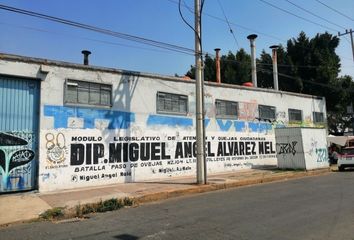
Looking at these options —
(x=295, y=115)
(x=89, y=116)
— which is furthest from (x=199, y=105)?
(x=295, y=115)

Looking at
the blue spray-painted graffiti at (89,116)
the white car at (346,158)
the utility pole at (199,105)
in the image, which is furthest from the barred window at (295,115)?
the blue spray-painted graffiti at (89,116)

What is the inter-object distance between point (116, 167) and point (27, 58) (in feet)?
18.0

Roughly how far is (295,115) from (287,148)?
212 inches

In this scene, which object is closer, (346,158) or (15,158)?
(15,158)

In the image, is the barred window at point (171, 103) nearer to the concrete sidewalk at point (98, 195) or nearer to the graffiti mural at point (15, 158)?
the concrete sidewalk at point (98, 195)

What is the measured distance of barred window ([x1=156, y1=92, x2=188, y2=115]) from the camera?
720 inches

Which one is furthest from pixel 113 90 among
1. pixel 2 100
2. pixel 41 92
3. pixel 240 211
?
pixel 240 211

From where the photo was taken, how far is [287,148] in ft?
71.8

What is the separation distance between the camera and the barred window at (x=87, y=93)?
15.2 meters

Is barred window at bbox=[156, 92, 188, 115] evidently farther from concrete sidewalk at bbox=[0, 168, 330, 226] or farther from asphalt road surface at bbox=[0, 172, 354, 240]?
asphalt road surface at bbox=[0, 172, 354, 240]

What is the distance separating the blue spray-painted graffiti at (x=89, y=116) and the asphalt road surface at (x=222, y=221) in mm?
5222

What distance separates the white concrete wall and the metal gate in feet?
0.92

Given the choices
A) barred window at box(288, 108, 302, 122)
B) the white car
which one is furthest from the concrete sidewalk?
barred window at box(288, 108, 302, 122)

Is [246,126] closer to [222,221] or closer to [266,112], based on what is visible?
[266,112]
